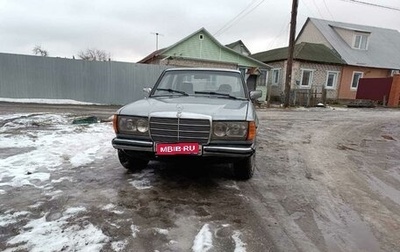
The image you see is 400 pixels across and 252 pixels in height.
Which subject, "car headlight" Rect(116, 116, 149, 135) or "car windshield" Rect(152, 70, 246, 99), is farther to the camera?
"car windshield" Rect(152, 70, 246, 99)

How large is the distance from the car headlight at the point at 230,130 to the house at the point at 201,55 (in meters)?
18.0

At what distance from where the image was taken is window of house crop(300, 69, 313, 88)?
2586cm

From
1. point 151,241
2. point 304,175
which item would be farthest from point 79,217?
point 304,175

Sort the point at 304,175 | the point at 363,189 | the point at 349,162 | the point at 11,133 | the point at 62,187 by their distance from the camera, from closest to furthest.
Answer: the point at 62,187, the point at 363,189, the point at 304,175, the point at 349,162, the point at 11,133

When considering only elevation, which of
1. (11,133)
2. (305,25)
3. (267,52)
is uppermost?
(305,25)

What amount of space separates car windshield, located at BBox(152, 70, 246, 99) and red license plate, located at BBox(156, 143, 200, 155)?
139 centimetres

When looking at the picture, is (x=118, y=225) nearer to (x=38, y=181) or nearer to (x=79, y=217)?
(x=79, y=217)

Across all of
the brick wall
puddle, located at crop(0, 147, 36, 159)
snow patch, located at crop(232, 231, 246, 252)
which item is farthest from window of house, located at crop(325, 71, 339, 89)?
snow patch, located at crop(232, 231, 246, 252)

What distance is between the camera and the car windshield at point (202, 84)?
16.9ft

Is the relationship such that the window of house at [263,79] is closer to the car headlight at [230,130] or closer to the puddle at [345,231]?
the car headlight at [230,130]

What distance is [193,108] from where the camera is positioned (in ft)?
13.6

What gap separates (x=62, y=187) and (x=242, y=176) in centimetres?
252

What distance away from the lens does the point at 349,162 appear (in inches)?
242

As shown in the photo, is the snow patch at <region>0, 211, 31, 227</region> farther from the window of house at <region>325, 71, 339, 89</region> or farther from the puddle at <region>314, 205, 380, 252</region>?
the window of house at <region>325, 71, 339, 89</region>
